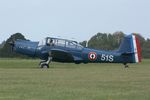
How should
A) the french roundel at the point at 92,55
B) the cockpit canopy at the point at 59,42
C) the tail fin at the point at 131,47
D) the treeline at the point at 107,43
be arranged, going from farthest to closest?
1. the treeline at the point at 107,43
2. the tail fin at the point at 131,47
3. the french roundel at the point at 92,55
4. the cockpit canopy at the point at 59,42

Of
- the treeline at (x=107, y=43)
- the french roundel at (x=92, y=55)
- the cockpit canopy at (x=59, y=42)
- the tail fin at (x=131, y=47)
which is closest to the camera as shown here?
the cockpit canopy at (x=59, y=42)

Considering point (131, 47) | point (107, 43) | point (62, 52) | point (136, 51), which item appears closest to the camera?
point (62, 52)

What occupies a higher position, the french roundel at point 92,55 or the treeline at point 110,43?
the treeline at point 110,43

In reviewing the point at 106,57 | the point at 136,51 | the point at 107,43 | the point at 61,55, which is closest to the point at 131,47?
the point at 136,51

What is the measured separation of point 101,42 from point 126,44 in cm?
7013

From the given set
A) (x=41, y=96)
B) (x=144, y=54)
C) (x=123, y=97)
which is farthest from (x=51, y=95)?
(x=144, y=54)

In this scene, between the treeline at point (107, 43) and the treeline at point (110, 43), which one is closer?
the treeline at point (107, 43)

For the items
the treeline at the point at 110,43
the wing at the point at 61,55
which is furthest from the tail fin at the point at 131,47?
the treeline at the point at 110,43

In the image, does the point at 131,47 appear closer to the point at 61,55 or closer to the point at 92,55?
the point at 92,55

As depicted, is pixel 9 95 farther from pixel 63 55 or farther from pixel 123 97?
pixel 63 55

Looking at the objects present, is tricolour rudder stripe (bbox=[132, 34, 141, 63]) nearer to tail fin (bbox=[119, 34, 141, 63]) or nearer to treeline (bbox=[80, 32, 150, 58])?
tail fin (bbox=[119, 34, 141, 63])

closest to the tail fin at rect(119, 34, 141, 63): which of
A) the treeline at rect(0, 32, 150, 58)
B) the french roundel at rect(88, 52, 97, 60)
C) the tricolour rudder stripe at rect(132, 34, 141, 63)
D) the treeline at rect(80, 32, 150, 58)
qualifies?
the tricolour rudder stripe at rect(132, 34, 141, 63)

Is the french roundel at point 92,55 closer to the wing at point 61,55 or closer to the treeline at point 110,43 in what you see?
the wing at point 61,55

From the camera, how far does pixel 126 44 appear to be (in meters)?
33.6
